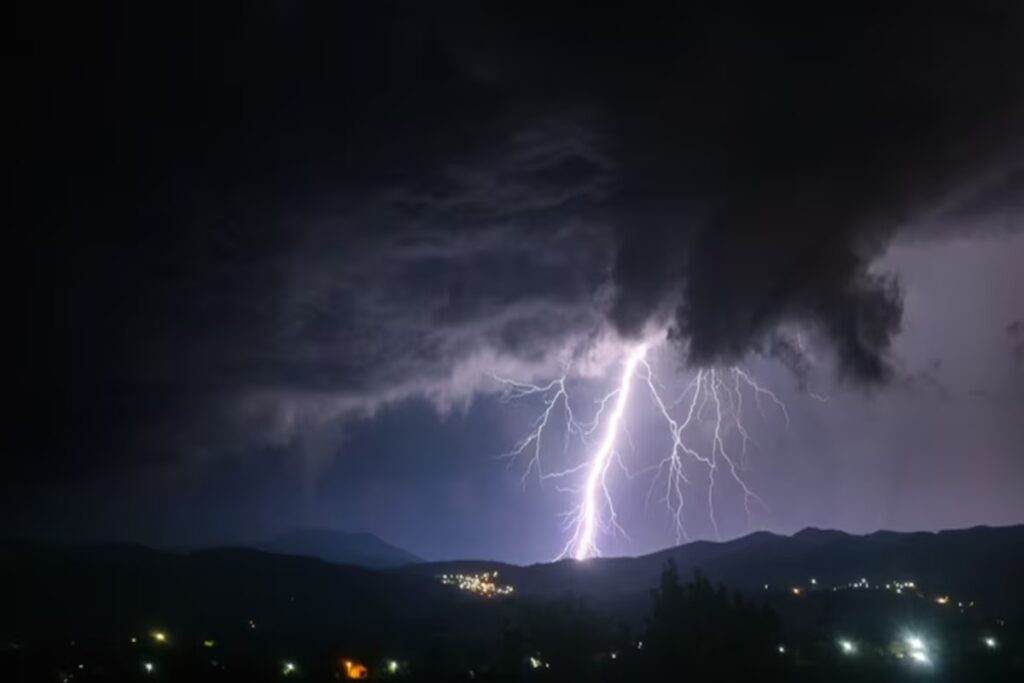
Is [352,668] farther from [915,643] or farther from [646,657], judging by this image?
[915,643]

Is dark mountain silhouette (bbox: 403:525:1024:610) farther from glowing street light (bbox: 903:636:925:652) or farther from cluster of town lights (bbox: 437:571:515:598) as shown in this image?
glowing street light (bbox: 903:636:925:652)

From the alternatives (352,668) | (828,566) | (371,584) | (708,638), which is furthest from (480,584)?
(708,638)

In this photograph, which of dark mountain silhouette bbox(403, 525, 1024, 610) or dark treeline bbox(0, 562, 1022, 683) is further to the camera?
dark mountain silhouette bbox(403, 525, 1024, 610)

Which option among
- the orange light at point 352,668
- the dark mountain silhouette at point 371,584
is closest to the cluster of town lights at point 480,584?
the dark mountain silhouette at point 371,584

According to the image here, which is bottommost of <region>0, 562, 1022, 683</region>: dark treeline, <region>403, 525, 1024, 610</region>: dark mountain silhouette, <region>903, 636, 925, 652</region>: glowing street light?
<region>903, 636, 925, 652</region>: glowing street light

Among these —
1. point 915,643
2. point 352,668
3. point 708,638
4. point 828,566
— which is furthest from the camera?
Result: point 828,566

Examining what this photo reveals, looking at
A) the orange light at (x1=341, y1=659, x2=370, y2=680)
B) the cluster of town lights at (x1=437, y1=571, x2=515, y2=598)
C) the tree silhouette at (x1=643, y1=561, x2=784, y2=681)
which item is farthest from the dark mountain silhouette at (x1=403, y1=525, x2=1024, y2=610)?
the tree silhouette at (x1=643, y1=561, x2=784, y2=681)

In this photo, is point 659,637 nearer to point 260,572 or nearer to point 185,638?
point 185,638

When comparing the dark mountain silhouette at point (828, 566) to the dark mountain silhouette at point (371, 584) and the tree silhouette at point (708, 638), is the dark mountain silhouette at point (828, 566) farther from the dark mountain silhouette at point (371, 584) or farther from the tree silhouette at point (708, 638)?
the tree silhouette at point (708, 638)
